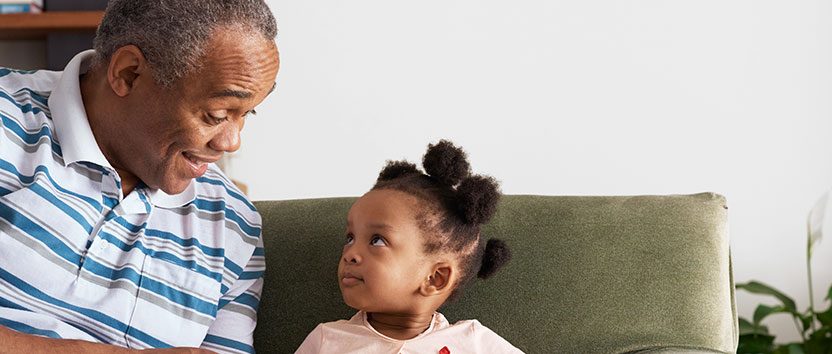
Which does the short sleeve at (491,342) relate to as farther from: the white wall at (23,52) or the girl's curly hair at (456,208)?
the white wall at (23,52)

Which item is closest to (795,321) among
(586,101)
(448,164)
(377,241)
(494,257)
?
(586,101)

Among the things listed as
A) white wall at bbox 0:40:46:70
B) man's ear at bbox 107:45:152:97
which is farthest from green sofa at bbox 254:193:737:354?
white wall at bbox 0:40:46:70

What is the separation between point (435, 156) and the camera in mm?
1537

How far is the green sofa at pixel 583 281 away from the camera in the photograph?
5.02ft

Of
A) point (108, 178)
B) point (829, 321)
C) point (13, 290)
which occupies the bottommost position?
point (829, 321)

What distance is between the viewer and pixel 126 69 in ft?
4.44

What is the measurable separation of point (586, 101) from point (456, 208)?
1.44 m

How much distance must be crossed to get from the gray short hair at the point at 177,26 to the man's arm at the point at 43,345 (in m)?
0.44

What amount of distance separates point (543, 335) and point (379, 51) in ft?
5.27

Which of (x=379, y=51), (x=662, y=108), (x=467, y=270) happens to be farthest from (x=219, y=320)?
(x=662, y=108)

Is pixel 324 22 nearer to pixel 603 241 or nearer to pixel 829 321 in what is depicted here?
pixel 603 241

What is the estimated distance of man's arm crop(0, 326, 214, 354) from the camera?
1.16 metres

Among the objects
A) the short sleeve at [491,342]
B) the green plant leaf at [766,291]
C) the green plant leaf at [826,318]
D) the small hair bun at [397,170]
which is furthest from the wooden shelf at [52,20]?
the green plant leaf at [826,318]

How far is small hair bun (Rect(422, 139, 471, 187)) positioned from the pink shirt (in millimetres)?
264
